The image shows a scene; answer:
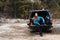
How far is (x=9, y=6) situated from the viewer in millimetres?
27422

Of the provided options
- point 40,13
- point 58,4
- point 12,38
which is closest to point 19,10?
point 58,4

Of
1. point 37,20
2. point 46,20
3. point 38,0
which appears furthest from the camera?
point 38,0

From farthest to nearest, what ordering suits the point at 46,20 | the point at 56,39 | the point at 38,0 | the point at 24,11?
the point at 38,0
the point at 24,11
the point at 46,20
the point at 56,39

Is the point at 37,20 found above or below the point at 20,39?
above

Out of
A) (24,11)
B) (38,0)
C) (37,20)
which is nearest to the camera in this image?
(37,20)

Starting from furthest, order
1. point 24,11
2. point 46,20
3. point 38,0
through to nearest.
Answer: point 38,0
point 24,11
point 46,20

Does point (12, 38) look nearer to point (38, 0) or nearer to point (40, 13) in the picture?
point (40, 13)

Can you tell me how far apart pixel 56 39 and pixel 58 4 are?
1732 centimetres

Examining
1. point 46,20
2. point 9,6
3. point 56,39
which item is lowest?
point 56,39

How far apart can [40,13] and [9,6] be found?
431 inches

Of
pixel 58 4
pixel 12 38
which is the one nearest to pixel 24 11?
pixel 58 4

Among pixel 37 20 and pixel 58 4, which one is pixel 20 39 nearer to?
pixel 37 20

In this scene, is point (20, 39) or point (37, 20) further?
point (37, 20)

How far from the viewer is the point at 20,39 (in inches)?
477
